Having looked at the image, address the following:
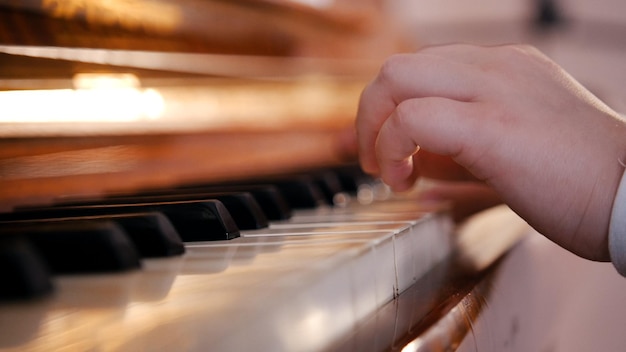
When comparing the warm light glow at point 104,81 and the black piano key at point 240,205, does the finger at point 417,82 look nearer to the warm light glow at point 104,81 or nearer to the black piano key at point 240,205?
the black piano key at point 240,205

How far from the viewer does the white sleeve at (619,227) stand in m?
0.63

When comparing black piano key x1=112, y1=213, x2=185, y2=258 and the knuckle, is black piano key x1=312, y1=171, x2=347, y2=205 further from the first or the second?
black piano key x1=112, y1=213, x2=185, y2=258

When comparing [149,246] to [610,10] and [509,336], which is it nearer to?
[509,336]

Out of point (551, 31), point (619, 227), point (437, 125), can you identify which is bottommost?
point (619, 227)

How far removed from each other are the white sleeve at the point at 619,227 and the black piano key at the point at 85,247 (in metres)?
0.40

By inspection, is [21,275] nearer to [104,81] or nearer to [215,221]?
[215,221]

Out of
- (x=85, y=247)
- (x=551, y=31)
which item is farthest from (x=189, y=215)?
(x=551, y=31)

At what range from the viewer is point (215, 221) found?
1.98 ft

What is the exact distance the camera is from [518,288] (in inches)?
26.4

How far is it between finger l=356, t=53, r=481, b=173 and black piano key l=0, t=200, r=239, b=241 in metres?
0.19

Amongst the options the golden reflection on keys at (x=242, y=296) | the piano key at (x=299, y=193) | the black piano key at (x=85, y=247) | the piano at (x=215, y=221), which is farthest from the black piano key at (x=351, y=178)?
the black piano key at (x=85, y=247)

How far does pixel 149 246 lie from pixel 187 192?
212 millimetres

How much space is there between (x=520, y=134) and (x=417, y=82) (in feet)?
0.33

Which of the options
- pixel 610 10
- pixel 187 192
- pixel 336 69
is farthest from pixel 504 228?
pixel 610 10
